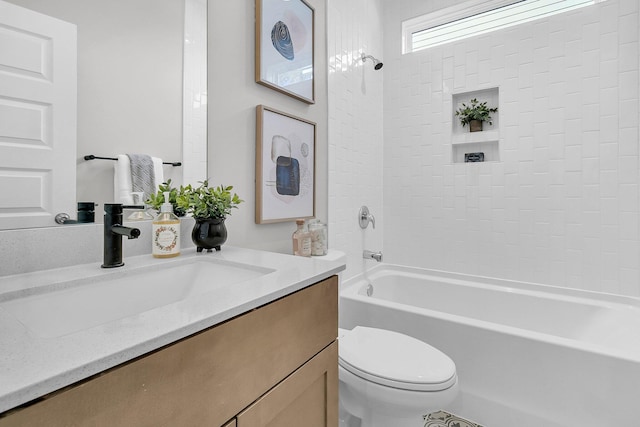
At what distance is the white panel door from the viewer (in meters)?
0.74

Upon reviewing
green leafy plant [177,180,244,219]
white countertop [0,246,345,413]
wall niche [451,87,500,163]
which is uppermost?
wall niche [451,87,500,163]

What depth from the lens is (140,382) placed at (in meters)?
0.43

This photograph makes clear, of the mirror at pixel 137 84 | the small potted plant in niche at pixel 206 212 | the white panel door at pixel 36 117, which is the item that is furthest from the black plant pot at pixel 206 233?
the white panel door at pixel 36 117

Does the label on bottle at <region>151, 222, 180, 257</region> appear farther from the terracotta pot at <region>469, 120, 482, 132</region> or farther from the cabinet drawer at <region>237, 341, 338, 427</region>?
the terracotta pot at <region>469, 120, 482, 132</region>

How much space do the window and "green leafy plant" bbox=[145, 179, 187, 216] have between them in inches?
89.6

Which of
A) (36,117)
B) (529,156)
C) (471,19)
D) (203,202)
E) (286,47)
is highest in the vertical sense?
(471,19)

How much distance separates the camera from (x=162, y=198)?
1034 mm

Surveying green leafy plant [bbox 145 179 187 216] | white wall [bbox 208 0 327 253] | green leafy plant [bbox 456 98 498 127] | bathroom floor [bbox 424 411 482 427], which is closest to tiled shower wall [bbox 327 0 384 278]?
white wall [bbox 208 0 327 253]

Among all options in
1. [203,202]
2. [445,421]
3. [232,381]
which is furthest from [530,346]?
[203,202]

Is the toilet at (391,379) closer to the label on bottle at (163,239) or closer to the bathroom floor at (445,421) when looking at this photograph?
the bathroom floor at (445,421)

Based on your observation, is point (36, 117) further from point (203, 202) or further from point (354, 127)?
point (354, 127)

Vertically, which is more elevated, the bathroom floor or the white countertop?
the white countertop

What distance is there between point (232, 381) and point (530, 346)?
4.56ft

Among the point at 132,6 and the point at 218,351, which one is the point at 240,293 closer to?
the point at 218,351
